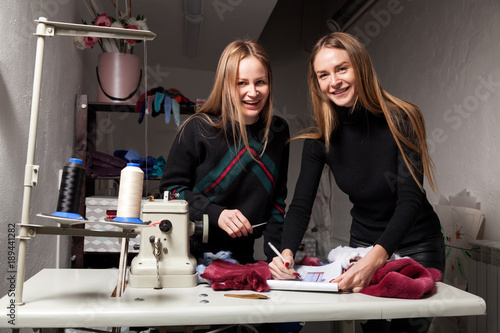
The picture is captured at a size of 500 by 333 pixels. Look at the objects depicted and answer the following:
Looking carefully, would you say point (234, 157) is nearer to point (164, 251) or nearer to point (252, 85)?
point (252, 85)

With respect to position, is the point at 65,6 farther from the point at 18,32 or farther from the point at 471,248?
the point at 471,248

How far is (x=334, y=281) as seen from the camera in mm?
1176

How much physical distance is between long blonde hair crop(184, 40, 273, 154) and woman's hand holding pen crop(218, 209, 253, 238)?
29 cm

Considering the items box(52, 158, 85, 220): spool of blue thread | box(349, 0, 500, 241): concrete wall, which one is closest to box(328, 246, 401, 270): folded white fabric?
box(52, 158, 85, 220): spool of blue thread

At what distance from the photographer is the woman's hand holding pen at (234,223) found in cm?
137

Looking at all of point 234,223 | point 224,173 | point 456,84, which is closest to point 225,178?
point 224,173

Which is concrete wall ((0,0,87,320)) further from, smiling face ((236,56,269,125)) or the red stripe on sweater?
smiling face ((236,56,269,125))

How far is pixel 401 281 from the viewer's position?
1094 millimetres

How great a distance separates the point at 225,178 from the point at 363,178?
504 mm

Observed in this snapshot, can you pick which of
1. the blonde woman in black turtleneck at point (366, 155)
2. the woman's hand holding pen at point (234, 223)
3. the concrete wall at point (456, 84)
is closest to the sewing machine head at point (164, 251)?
the woman's hand holding pen at point (234, 223)

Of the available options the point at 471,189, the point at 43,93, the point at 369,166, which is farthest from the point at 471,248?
the point at 43,93

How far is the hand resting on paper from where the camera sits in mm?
1151

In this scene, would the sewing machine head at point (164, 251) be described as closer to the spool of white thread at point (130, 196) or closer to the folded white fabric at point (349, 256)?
the spool of white thread at point (130, 196)

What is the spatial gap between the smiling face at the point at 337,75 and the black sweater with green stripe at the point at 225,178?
0.32 meters
